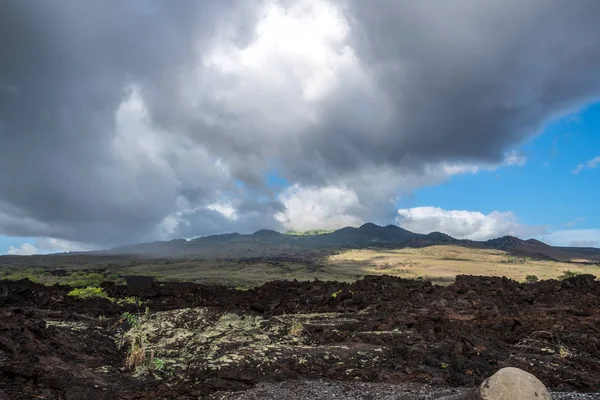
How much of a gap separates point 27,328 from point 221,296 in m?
16.3

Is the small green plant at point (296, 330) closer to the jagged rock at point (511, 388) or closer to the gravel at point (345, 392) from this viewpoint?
the gravel at point (345, 392)

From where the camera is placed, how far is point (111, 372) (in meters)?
12.5

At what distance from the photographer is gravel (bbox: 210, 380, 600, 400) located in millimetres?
10969

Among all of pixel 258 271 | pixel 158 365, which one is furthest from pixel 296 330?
pixel 258 271

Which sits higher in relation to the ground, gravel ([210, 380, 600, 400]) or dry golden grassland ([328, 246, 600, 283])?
gravel ([210, 380, 600, 400])

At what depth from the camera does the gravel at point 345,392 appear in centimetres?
1097

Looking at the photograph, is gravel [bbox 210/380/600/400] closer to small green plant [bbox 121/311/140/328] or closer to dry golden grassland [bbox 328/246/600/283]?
small green plant [bbox 121/311/140/328]

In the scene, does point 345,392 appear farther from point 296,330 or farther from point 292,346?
point 296,330

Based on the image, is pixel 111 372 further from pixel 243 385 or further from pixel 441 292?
pixel 441 292

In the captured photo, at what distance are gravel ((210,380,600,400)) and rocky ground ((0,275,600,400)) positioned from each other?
5 cm

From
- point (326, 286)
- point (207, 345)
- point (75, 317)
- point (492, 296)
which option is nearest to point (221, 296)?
point (326, 286)

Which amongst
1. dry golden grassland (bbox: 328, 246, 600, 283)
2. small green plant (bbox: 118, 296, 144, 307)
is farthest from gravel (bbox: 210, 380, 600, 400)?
dry golden grassland (bbox: 328, 246, 600, 283)

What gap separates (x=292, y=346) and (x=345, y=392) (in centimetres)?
440

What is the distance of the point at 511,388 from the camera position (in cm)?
753
